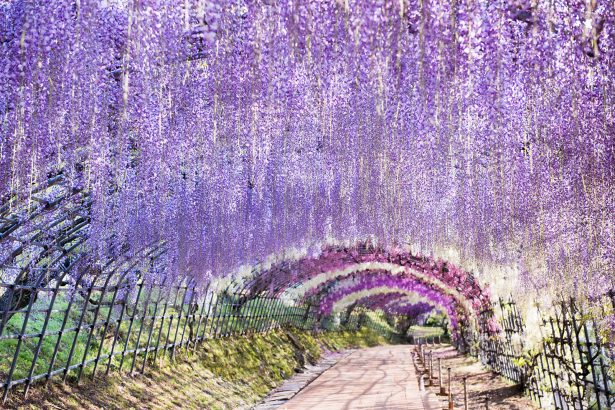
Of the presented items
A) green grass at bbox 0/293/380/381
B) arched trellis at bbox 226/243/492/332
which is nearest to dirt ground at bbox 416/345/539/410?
arched trellis at bbox 226/243/492/332

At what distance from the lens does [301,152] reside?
33.5ft

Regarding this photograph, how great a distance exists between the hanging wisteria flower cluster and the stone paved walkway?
297cm

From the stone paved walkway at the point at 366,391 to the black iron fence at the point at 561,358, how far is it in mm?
2069

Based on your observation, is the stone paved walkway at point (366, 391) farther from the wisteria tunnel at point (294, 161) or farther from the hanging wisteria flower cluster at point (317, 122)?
the hanging wisteria flower cluster at point (317, 122)

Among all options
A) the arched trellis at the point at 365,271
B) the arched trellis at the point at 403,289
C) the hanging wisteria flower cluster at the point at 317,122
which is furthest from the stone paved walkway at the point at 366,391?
the arched trellis at the point at 403,289

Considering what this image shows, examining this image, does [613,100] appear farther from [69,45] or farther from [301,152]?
[301,152]

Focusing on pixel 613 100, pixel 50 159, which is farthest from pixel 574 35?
pixel 50 159

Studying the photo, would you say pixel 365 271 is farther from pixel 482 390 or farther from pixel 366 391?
pixel 366 391

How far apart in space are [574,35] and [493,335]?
50.9 feet

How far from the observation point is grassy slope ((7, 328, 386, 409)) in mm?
10367

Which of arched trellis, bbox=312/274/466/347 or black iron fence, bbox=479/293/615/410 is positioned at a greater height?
arched trellis, bbox=312/274/466/347

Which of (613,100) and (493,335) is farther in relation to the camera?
(493,335)

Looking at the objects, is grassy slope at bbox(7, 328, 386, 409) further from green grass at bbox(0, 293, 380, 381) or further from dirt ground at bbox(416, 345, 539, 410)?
dirt ground at bbox(416, 345, 539, 410)

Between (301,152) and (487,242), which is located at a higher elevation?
(301,152)
